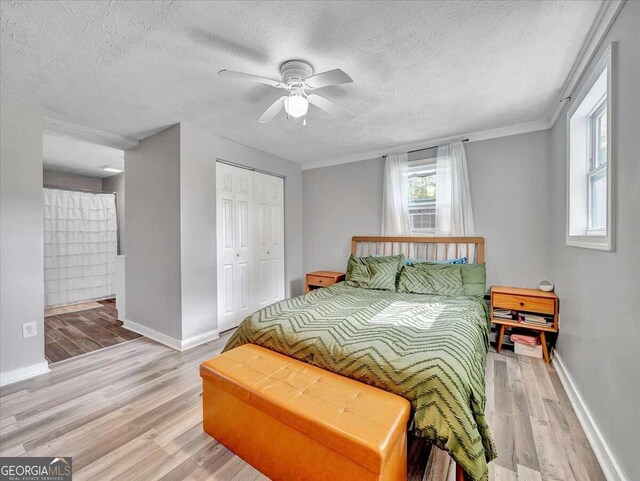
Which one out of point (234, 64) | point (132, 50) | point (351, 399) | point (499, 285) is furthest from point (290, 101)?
point (499, 285)

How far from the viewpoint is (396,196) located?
377 cm

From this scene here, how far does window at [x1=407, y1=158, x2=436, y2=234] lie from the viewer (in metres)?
3.60

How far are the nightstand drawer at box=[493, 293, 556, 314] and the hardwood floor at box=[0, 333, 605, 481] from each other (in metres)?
0.50

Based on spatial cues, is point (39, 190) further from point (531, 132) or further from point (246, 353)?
point (531, 132)

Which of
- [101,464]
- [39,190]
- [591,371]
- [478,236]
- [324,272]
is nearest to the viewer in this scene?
[101,464]

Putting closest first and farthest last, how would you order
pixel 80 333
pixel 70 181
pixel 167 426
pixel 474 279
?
pixel 167 426, pixel 474 279, pixel 80 333, pixel 70 181

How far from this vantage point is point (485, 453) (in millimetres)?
1354

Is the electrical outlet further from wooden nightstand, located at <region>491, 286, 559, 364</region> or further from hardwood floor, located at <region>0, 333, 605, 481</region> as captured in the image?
wooden nightstand, located at <region>491, 286, 559, 364</region>

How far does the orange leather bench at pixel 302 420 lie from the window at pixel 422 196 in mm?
2609

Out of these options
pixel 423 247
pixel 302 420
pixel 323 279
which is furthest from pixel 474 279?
pixel 302 420

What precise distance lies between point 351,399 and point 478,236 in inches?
108

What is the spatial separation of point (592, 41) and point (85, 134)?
4.42m

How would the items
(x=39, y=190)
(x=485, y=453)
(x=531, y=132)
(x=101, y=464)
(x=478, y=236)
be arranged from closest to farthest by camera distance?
(x=485, y=453) → (x=101, y=464) → (x=39, y=190) → (x=531, y=132) → (x=478, y=236)

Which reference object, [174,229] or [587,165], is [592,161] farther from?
[174,229]
